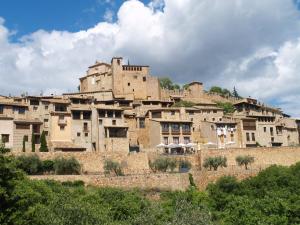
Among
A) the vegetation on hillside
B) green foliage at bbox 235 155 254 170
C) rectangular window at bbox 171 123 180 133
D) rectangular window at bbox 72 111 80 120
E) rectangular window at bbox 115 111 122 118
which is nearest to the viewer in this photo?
the vegetation on hillside

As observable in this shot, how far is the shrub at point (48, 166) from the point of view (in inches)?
1887

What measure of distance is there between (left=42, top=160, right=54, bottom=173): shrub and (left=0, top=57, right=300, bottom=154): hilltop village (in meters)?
7.26

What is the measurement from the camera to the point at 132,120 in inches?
2682

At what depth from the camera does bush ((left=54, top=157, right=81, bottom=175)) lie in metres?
47.9

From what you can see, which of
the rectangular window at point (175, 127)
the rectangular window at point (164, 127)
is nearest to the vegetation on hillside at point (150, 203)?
the rectangular window at point (164, 127)

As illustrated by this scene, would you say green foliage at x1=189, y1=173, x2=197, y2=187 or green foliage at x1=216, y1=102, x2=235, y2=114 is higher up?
green foliage at x1=216, y1=102, x2=235, y2=114

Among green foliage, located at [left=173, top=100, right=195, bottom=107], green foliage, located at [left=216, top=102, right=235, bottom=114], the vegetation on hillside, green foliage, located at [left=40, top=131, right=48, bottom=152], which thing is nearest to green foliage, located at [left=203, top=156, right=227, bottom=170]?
the vegetation on hillside

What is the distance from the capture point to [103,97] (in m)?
75.8

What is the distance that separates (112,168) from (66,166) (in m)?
5.62

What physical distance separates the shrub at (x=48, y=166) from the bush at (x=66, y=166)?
617mm

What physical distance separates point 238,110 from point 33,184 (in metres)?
53.5

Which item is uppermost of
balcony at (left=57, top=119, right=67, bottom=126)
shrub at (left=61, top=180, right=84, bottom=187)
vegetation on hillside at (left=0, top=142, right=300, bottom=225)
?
balcony at (left=57, top=119, right=67, bottom=126)

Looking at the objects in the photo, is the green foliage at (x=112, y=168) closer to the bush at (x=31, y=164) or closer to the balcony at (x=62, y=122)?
the bush at (x=31, y=164)

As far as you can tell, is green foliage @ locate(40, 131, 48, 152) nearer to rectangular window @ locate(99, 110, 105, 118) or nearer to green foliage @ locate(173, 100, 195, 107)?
rectangular window @ locate(99, 110, 105, 118)
